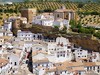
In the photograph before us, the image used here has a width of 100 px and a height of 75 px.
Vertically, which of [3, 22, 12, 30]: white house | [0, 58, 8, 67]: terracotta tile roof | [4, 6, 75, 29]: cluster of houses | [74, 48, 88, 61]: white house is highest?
[4, 6, 75, 29]: cluster of houses

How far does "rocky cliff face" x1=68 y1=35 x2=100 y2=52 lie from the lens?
1208 inches

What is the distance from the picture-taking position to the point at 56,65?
85.1ft

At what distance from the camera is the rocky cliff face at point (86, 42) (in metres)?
30.7

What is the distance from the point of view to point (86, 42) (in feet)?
103

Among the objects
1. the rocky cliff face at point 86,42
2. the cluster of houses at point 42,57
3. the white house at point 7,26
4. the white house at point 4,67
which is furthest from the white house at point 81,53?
the white house at point 7,26

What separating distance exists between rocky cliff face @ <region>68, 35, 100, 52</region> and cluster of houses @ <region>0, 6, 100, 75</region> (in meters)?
0.71

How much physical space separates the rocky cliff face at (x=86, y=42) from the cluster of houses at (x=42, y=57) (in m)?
0.71

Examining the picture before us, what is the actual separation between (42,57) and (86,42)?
280 inches

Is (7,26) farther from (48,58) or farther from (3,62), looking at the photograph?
(3,62)

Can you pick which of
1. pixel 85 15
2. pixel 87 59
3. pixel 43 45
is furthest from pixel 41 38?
pixel 85 15

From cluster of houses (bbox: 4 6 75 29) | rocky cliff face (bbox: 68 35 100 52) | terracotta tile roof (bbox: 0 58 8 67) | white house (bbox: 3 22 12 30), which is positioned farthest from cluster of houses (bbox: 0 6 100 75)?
cluster of houses (bbox: 4 6 75 29)

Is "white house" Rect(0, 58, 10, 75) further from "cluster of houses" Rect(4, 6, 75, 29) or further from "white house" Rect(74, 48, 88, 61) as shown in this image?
"cluster of houses" Rect(4, 6, 75, 29)

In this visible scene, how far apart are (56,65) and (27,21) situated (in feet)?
46.2

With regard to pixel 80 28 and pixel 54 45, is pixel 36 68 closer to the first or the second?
pixel 54 45
